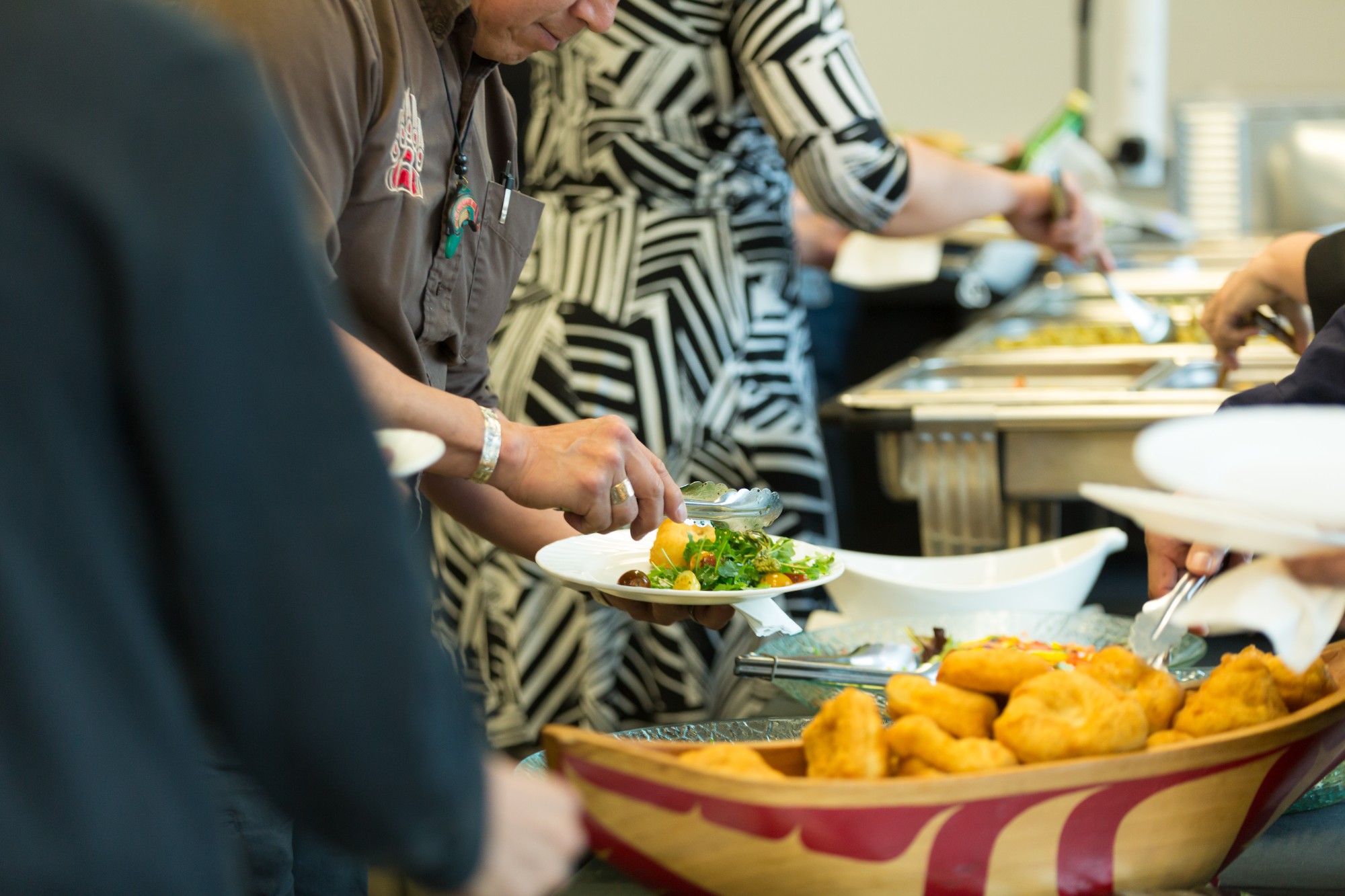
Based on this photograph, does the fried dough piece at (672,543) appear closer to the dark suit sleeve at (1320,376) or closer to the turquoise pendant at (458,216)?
the turquoise pendant at (458,216)

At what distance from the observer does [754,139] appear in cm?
187

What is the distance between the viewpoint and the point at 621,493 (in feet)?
3.67

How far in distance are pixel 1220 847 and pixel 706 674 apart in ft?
3.89

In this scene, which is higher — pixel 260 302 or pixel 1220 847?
pixel 260 302

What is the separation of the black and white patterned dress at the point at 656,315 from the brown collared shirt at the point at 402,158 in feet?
1.61

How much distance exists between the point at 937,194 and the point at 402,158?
98 centimetres

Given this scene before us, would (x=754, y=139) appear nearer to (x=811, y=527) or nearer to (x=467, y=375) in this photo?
(x=811, y=527)

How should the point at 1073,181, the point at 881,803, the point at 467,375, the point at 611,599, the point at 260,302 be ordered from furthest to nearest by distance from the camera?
1. the point at 1073,181
2. the point at 467,375
3. the point at 611,599
4. the point at 881,803
5. the point at 260,302

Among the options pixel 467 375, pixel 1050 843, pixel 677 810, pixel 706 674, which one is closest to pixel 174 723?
pixel 677 810

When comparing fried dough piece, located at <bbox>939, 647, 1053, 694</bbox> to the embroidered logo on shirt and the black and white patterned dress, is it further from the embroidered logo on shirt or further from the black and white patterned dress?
the black and white patterned dress

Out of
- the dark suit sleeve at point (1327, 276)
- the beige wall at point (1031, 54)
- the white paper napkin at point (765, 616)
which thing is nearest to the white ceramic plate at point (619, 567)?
the white paper napkin at point (765, 616)

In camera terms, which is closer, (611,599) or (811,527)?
(611,599)

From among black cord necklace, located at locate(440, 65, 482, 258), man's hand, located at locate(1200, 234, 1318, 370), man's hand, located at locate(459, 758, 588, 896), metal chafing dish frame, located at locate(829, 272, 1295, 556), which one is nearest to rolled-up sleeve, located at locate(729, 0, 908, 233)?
metal chafing dish frame, located at locate(829, 272, 1295, 556)

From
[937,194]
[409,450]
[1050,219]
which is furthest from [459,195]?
[1050,219]
